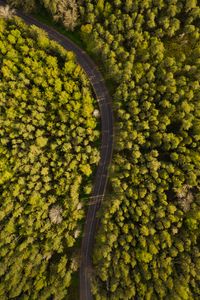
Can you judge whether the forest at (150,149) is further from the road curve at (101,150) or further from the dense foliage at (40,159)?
the dense foliage at (40,159)

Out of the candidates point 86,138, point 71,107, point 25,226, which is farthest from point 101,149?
point 25,226

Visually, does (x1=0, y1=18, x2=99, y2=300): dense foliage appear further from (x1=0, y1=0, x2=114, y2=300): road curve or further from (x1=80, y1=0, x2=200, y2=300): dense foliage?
(x1=80, y1=0, x2=200, y2=300): dense foliage

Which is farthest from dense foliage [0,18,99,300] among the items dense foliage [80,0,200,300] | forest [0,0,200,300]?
dense foliage [80,0,200,300]

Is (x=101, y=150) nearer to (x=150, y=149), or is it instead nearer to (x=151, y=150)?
(x=150, y=149)

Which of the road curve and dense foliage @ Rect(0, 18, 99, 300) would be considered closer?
dense foliage @ Rect(0, 18, 99, 300)

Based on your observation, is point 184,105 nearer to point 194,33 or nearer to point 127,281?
point 194,33
